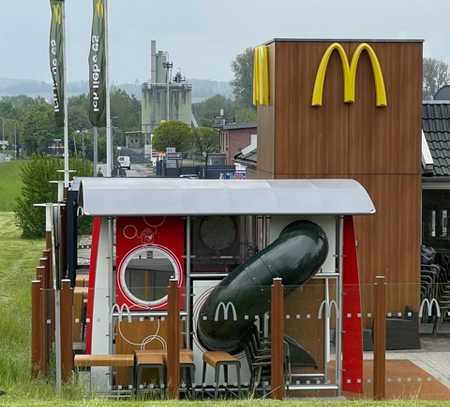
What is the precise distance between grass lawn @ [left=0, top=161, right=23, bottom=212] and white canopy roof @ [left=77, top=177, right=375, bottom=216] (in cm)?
4503

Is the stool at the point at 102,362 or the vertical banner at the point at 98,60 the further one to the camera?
the vertical banner at the point at 98,60

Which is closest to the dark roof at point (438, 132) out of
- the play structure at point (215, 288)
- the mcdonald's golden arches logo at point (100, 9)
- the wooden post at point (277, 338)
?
the play structure at point (215, 288)

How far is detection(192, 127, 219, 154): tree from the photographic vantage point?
357 feet

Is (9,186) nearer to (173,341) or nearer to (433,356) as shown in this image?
(433,356)

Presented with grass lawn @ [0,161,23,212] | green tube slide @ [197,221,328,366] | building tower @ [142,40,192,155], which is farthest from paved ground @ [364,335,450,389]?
building tower @ [142,40,192,155]

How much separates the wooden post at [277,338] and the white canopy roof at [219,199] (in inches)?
47.7

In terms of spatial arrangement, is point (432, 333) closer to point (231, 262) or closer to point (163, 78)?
point (231, 262)

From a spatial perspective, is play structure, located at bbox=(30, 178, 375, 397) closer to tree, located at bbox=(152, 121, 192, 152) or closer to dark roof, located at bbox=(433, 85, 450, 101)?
dark roof, located at bbox=(433, 85, 450, 101)

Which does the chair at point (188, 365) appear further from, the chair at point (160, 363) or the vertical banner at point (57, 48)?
the vertical banner at point (57, 48)

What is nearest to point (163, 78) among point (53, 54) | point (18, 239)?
point (18, 239)

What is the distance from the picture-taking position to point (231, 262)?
13.9m

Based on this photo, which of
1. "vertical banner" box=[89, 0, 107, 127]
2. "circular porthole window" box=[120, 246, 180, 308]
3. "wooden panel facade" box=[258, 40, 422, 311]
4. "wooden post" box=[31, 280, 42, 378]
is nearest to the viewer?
"wooden post" box=[31, 280, 42, 378]

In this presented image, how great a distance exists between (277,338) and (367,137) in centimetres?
657

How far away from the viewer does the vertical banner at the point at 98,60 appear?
28672mm
